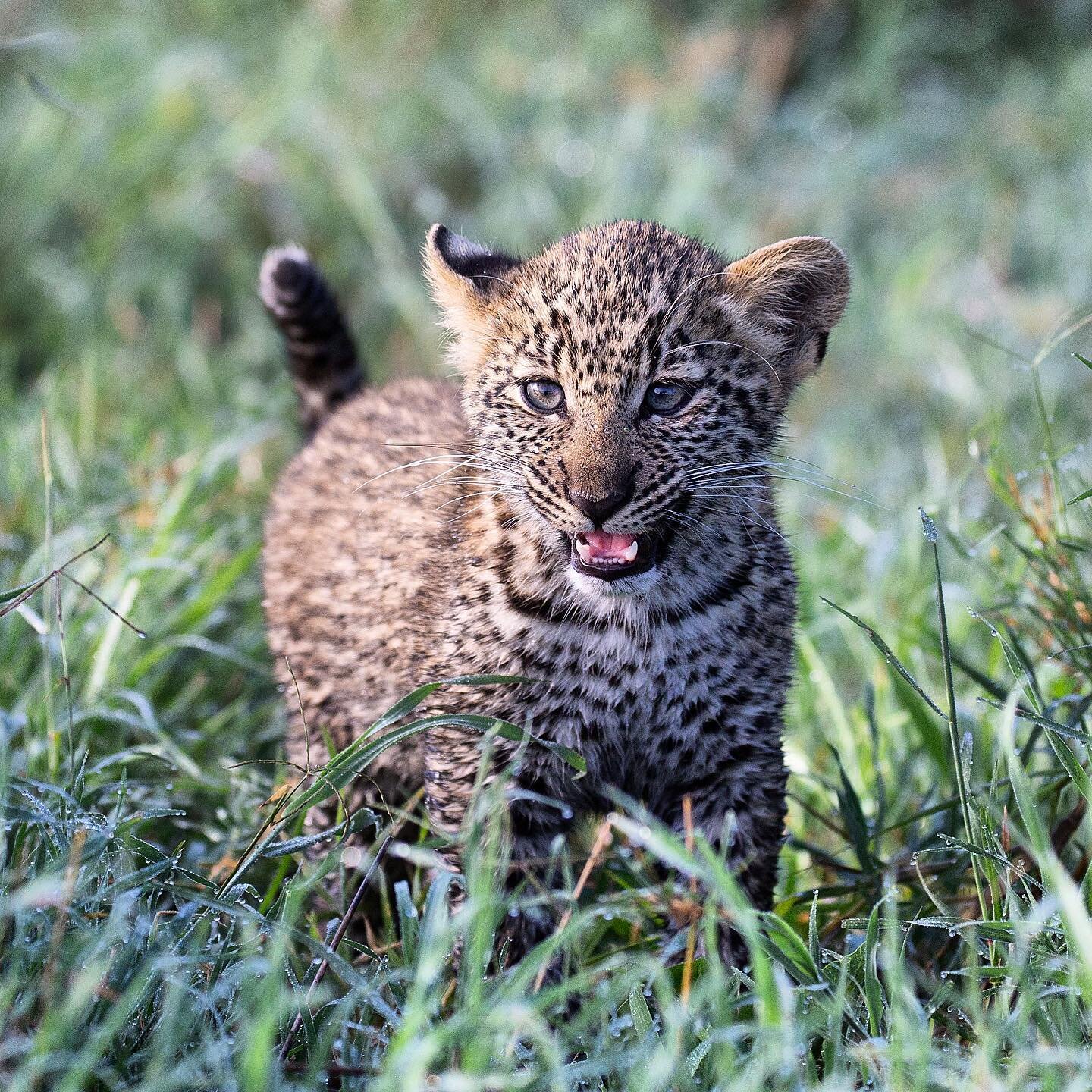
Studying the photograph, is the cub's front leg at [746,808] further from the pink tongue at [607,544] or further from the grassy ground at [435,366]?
the pink tongue at [607,544]

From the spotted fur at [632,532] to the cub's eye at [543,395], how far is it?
3 centimetres

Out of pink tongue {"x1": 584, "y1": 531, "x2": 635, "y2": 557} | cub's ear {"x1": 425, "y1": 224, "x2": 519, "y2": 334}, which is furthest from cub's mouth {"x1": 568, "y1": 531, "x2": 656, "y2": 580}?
cub's ear {"x1": 425, "y1": 224, "x2": 519, "y2": 334}

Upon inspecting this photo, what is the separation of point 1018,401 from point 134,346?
4378 mm

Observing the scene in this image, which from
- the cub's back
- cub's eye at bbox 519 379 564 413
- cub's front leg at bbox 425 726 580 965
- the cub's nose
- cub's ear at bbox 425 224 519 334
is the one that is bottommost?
cub's front leg at bbox 425 726 580 965

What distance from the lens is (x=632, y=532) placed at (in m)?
3.28

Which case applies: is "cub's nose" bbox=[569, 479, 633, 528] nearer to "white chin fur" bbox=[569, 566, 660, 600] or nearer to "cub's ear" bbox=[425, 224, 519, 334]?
"white chin fur" bbox=[569, 566, 660, 600]

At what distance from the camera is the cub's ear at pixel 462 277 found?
380 centimetres

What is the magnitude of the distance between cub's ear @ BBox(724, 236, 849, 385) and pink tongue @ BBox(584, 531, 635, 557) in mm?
720

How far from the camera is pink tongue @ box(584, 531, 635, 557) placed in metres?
3.33

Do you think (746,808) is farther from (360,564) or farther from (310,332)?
(310,332)

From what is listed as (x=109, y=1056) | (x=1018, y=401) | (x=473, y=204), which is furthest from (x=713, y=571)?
(x=473, y=204)

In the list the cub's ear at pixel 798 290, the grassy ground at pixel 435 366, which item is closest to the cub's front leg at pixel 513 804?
the grassy ground at pixel 435 366

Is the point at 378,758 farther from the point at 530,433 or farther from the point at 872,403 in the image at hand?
the point at 872,403

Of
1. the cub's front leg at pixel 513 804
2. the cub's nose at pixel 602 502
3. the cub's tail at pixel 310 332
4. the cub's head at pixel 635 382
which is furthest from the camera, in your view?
the cub's tail at pixel 310 332
